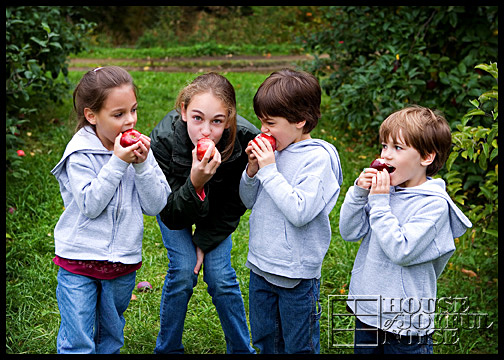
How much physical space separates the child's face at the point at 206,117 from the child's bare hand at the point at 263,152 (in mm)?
209

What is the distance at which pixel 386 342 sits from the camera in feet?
7.21

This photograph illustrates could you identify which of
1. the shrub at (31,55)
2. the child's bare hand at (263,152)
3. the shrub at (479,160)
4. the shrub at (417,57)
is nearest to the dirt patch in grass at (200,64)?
the shrub at (31,55)

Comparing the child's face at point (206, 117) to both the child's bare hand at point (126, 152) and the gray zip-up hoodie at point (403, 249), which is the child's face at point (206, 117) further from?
the gray zip-up hoodie at point (403, 249)

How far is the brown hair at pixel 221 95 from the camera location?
2.33 m

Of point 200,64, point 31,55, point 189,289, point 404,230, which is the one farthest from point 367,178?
point 200,64

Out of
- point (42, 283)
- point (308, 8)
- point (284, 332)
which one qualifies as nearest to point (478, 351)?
point (284, 332)

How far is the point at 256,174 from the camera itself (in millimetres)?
2225

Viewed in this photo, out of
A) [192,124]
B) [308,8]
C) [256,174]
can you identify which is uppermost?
[308,8]

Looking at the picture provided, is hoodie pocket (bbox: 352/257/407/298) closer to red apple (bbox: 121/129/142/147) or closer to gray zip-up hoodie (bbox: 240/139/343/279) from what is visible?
gray zip-up hoodie (bbox: 240/139/343/279)

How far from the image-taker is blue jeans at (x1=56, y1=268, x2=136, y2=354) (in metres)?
2.22

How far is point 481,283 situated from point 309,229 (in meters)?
1.83

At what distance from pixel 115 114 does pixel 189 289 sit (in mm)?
852

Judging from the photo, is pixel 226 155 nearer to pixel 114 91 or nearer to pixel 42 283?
pixel 114 91

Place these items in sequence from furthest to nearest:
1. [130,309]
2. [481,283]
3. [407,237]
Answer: [481,283], [130,309], [407,237]
